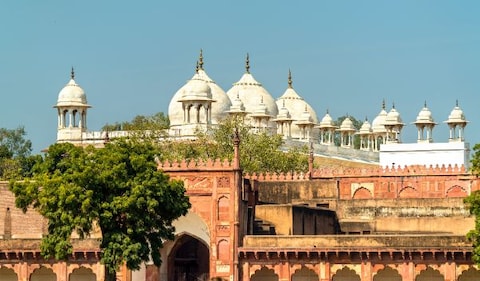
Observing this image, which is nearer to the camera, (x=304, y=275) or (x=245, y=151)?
(x=304, y=275)

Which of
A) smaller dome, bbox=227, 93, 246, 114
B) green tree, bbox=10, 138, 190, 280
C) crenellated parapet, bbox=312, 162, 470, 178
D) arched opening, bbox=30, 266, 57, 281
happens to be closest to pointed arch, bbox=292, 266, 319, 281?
green tree, bbox=10, 138, 190, 280

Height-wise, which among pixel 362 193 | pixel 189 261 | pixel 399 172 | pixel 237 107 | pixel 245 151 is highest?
pixel 237 107

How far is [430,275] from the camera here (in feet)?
140

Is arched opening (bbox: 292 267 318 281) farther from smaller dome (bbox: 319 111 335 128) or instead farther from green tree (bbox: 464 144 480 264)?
smaller dome (bbox: 319 111 335 128)

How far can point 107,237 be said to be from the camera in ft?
128

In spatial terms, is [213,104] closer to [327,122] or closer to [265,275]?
[327,122]

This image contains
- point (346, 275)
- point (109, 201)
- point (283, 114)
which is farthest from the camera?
point (283, 114)

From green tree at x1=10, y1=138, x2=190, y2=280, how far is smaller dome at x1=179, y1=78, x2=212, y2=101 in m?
32.0

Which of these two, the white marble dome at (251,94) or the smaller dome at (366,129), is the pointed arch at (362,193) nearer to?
the white marble dome at (251,94)

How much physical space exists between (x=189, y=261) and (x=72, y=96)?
29120 millimetres

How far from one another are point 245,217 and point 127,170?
5.85 meters

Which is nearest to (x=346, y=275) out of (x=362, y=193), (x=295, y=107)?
(x=362, y=193)

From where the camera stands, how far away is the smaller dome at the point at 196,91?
7238 centimetres

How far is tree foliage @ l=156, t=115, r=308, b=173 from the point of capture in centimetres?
6062
